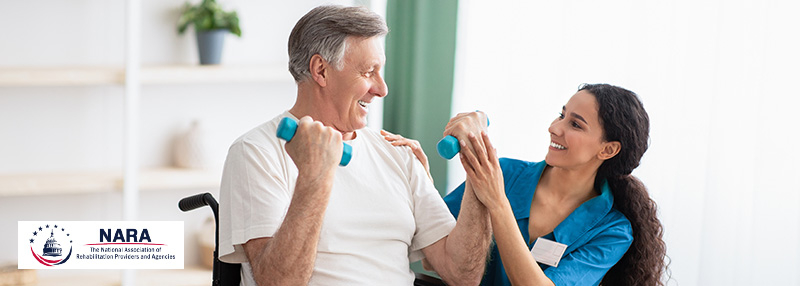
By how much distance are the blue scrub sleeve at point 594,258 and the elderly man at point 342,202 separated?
0.22m

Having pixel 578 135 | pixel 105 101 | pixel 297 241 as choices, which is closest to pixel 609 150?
pixel 578 135

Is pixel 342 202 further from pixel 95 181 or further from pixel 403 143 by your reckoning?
pixel 95 181

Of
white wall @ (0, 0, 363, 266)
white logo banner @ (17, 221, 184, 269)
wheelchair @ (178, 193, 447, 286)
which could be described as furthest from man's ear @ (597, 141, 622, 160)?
white logo banner @ (17, 221, 184, 269)

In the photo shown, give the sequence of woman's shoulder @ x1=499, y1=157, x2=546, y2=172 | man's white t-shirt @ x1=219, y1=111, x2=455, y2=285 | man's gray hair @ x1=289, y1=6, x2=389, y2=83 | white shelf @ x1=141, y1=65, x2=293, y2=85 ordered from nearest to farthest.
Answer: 1. man's white t-shirt @ x1=219, y1=111, x2=455, y2=285
2. man's gray hair @ x1=289, y1=6, x2=389, y2=83
3. woman's shoulder @ x1=499, y1=157, x2=546, y2=172
4. white shelf @ x1=141, y1=65, x2=293, y2=85

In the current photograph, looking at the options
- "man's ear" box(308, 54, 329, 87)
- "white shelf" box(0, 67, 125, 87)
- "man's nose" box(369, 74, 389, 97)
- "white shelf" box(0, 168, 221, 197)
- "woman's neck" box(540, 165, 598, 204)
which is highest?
"man's ear" box(308, 54, 329, 87)

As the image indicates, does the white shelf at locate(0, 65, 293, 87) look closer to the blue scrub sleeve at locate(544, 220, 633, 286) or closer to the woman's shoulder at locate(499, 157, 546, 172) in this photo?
the woman's shoulder at locate(499, 157, 546, 172)

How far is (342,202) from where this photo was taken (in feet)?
5.65

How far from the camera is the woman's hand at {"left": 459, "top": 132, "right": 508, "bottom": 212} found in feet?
5.39

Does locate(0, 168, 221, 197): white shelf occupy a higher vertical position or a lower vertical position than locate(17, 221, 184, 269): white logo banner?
higher

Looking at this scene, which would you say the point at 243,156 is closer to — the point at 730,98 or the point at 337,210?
the point at 337,210

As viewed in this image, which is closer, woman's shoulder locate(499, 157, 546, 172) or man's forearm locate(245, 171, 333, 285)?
man's forearm locate(245, 171, 333, 285)

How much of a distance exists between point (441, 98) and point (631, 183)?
44.6 inches

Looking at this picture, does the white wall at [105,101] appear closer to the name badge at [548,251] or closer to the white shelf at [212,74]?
the white shelf at [212,74]

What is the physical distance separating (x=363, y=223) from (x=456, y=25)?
1.34 m
